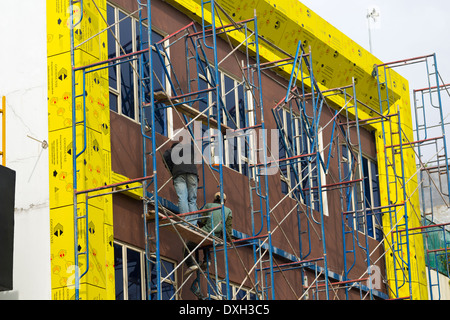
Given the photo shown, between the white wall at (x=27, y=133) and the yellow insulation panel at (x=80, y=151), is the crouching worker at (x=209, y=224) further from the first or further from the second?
the white wall at (x=27, y=133)

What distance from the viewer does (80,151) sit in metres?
18.3

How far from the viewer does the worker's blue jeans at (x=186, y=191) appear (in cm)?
1978

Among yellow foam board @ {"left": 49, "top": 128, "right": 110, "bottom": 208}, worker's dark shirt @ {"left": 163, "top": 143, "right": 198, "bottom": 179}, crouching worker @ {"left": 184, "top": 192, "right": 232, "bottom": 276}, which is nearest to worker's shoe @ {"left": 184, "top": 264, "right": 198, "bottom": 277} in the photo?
crouching worker @ {"left": 184, "top": 192, "right": 232, "bottom": 276}

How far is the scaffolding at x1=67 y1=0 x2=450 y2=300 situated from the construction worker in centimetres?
25

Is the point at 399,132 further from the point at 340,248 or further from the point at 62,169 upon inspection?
the point at 62,169

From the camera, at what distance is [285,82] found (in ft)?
88.9

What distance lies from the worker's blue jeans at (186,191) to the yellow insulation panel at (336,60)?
501 centimetres

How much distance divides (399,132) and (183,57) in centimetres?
867

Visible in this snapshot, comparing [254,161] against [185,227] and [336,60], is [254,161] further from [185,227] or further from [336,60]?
[336,60]

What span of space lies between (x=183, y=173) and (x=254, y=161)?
4251 millimetres
